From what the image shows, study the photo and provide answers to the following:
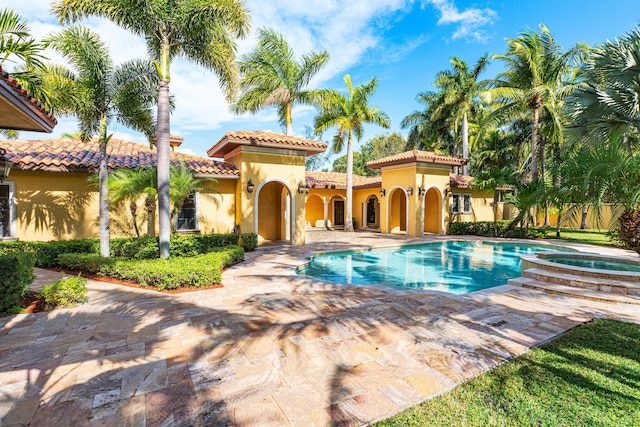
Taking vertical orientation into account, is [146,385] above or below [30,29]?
below

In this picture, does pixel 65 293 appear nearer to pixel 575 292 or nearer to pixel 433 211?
pixel 575 292

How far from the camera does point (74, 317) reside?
17.8 feet

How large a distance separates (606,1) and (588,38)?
7914 millimetres

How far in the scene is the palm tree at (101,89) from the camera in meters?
8.98

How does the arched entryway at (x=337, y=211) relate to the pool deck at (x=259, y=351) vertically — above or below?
above

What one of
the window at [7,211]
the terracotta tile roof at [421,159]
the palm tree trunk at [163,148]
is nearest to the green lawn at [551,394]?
the palm tree trunk at [163,148]

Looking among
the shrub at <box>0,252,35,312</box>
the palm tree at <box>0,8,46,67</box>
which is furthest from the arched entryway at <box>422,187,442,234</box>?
the shrub at <box>0,252,35,312</box>

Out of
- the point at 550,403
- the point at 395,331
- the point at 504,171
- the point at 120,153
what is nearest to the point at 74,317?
the point at 395,331

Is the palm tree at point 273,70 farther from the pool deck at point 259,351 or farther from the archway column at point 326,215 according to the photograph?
the pool deck at point 259,351

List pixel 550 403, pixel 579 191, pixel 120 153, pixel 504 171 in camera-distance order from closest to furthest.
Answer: pixel 550 403, pixel 579 191, pixel 120 153, pixel 504 171

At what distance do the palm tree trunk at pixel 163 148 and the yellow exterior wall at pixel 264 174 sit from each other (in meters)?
5.33

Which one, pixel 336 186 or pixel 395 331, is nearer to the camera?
pixel 395 331

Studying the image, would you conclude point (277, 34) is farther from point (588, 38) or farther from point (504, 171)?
point (588, 38)

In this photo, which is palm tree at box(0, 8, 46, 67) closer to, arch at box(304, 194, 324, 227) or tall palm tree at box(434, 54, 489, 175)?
arch at box(304, 194, 324, 227)
